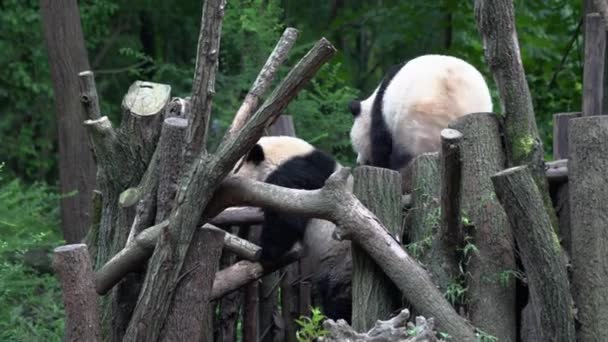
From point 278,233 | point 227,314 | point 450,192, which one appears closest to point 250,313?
point 227,314

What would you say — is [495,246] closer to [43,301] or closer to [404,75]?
[404,75]

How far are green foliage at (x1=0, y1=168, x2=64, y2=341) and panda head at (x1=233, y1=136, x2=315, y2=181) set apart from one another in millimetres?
1528

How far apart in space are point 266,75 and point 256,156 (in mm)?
1499

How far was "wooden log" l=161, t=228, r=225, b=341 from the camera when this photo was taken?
5.18 m

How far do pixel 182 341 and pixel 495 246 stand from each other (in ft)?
5.67

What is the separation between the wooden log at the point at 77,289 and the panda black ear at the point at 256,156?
2.05 metres

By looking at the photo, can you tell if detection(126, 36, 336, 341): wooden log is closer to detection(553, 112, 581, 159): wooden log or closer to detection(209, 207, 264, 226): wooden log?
detection(209, 207, 264, 226): wooden log

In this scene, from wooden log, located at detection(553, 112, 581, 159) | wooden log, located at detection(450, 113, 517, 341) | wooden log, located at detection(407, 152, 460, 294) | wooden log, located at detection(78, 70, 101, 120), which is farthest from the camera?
wooden log, located at detection(553, 112, 581, 159)

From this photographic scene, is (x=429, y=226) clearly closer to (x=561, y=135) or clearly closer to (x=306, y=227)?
(x=306, y=227)

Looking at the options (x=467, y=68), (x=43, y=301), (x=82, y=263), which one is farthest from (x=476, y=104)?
(x=43, y=301)

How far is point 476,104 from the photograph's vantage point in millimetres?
6777

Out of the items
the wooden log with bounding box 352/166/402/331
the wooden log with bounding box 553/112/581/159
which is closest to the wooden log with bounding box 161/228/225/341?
the wooden log with bounding box 352/166/402/331

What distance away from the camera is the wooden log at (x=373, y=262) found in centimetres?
520

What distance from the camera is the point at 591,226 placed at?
497 centimetres
